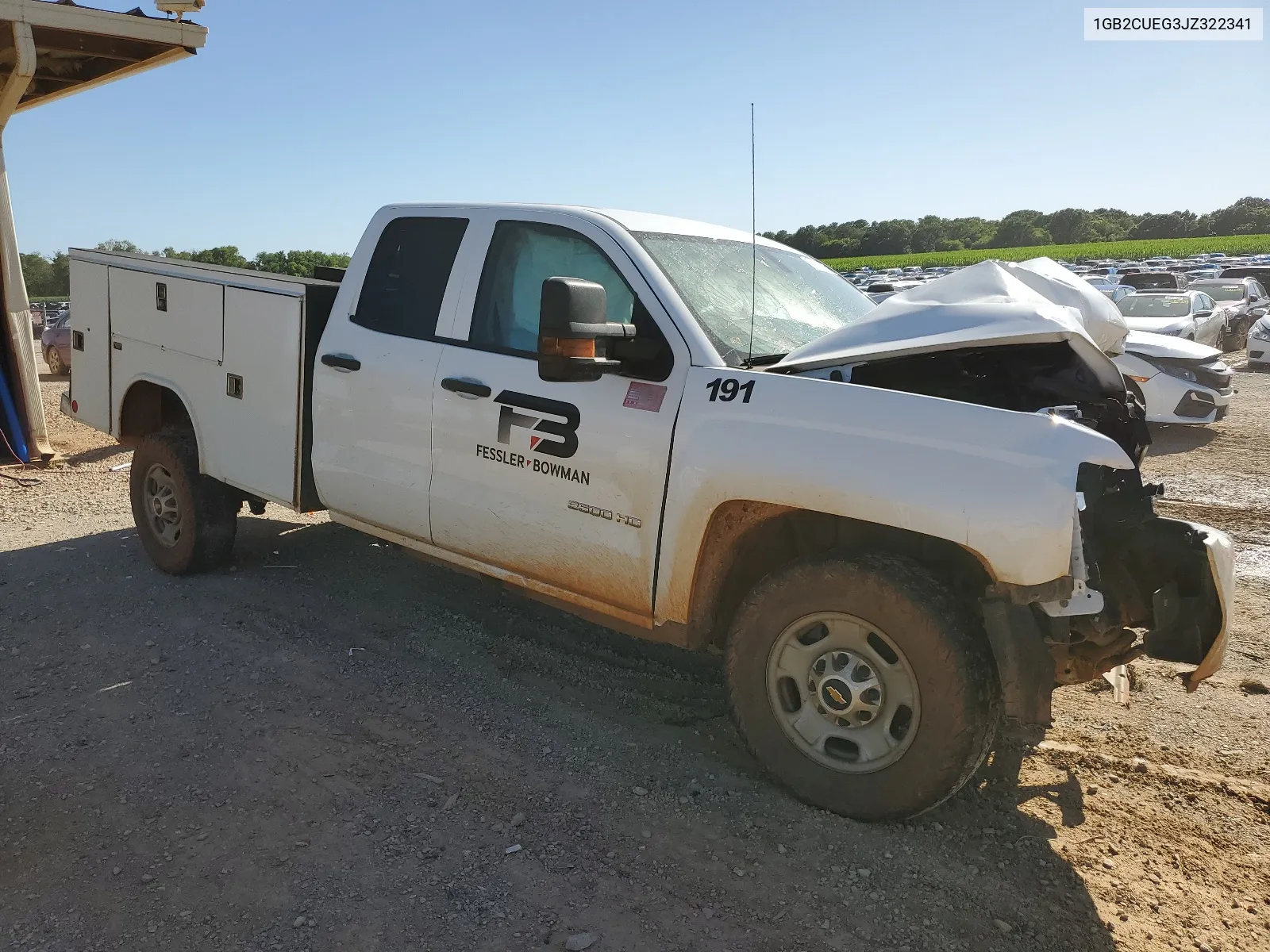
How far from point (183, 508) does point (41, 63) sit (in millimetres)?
6391

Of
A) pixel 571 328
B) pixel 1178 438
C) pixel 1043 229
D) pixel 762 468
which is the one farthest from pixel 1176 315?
pixel 1043 229

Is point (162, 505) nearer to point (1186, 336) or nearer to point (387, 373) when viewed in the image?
point (387, 373)

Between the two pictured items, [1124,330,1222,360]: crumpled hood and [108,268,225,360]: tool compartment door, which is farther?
[1124,330,1222,360]: crumpled hood

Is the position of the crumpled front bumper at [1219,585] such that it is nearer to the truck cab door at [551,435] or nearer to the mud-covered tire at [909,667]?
the mud-covered tire at [909,667]

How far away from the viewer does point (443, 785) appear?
11.6 feet

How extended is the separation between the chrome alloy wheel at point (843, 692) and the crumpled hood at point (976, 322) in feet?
3.06

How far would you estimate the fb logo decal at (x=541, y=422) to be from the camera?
3.79 m

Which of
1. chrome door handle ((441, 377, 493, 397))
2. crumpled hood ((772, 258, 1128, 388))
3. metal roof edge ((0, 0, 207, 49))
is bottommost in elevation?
chrome door handle ((441, 377, 493, 397))

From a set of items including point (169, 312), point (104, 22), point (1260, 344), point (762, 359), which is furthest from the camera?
point (1260, 344)

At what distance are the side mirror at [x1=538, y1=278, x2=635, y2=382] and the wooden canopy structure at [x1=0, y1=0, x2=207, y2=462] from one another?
734 cm

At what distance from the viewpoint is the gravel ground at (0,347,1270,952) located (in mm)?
2818

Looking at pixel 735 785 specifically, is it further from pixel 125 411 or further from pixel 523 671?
pixel 125 411

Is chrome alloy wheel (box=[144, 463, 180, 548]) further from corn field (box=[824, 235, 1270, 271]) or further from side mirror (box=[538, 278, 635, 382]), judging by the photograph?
corn field (box=[824, 235, 1270, 271])

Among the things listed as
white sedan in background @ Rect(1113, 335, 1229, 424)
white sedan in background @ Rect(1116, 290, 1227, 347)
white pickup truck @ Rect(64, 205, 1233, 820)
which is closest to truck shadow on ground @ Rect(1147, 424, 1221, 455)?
white sedan in background @ Rect(1113, 335, 1229, 424)
